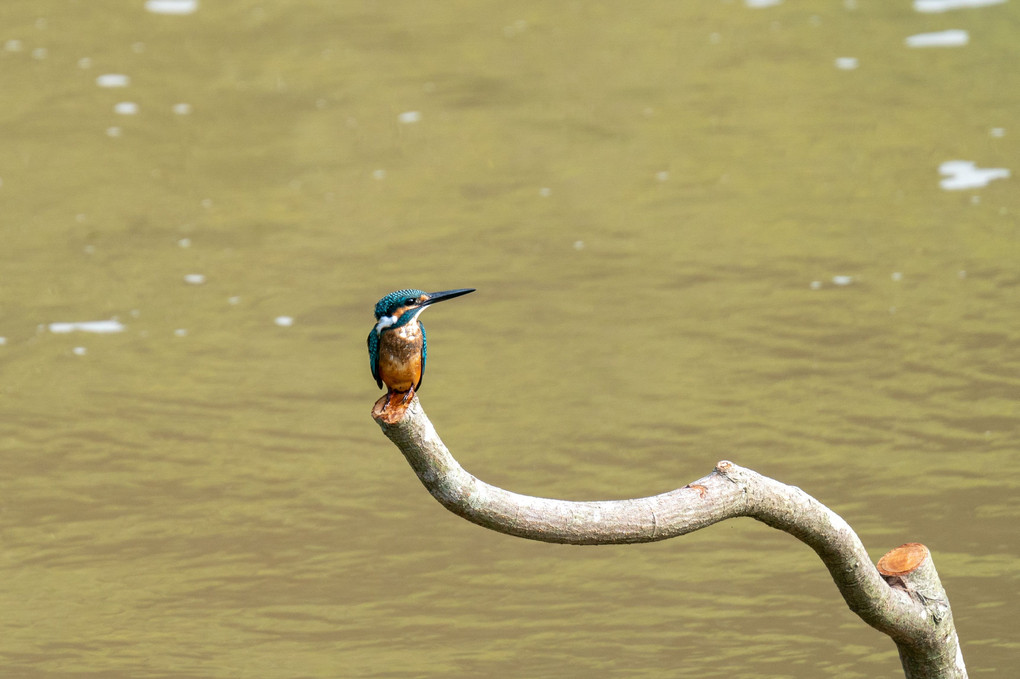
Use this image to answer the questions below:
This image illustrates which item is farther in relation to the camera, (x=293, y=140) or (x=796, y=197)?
(x=293, y=140)

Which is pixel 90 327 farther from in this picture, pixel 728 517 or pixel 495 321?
pixel 728 517

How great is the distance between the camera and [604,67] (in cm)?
1312

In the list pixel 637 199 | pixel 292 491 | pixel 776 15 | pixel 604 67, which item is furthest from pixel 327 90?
pixel 292 491

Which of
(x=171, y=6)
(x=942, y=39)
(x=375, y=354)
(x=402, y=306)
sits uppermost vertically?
(x=402, y=306)

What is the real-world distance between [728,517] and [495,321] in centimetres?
656

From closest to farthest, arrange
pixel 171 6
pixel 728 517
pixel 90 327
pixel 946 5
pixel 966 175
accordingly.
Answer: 1. pixel 728 517
2. pixel 90 327
3. pixel 966 175
4. pixel 946 5
5. pixel 171 6

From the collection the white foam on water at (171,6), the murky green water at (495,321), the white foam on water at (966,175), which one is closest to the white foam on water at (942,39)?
the murky green water at (495,321)

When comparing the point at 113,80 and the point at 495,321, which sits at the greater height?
the point at 113,80

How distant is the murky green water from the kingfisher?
373cm

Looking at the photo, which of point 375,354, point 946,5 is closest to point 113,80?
point 946,5

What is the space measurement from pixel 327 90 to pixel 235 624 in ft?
24.0

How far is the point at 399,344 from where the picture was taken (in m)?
2.91

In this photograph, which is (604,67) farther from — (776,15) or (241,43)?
(241,43)

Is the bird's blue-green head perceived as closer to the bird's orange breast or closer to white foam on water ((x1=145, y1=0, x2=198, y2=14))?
the bird's orange breast
